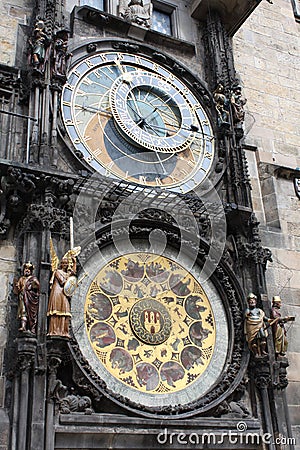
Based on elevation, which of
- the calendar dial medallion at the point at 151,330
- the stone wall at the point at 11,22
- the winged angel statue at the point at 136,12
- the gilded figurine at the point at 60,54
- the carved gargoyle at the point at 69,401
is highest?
the winged angel statue at the point at 136,12

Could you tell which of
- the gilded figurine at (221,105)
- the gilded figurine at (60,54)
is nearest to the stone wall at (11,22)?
the gilded figurine at (60,54)

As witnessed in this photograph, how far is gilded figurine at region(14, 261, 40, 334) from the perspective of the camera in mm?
5910

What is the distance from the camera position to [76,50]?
8.25 m

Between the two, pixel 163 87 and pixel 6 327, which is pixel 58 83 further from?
pixel 6 327

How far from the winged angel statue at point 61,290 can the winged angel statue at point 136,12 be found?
439 cm

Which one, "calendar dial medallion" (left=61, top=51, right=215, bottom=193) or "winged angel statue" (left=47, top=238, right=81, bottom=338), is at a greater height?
"calendar dial medallion" (left=61, top=51, right=215, bottom=193)

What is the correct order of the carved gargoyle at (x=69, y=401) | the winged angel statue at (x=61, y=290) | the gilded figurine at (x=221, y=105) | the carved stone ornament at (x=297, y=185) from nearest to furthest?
the carved gargoyle at (x=69, y=401), the winged angel statue at (x=61, y=290), the gilded figurine at (x=221, y=105), the carved stone ornament at (x=297, y=185)

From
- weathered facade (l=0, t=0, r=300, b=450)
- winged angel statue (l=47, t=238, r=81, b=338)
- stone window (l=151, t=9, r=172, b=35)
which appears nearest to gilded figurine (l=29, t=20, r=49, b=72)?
weathered facade (l=0, t=0, r=300, b=450)

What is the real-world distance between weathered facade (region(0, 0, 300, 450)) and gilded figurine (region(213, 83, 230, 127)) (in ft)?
0.08

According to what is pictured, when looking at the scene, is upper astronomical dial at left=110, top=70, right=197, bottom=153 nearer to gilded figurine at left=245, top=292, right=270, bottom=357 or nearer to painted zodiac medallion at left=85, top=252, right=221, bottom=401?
painted zodiac medallion at left=85, top=252, right=221, bottom=401

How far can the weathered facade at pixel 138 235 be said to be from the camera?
605 centimetres

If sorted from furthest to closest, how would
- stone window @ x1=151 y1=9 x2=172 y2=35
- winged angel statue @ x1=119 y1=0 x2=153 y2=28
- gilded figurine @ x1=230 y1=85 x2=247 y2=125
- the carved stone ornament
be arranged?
stone window @ x1=151 y1=9 x2=172 y2=35, the carved stone ornament, winged angel statue @ x1=119 y1=0 x2=153 y2=28, gilded figurine @ x1=230 y1=85 x2=247 y2=125

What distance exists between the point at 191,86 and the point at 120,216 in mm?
2994

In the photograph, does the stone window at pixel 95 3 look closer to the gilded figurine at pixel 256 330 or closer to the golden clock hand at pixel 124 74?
→ the golden clock hand at pixel 124 74
